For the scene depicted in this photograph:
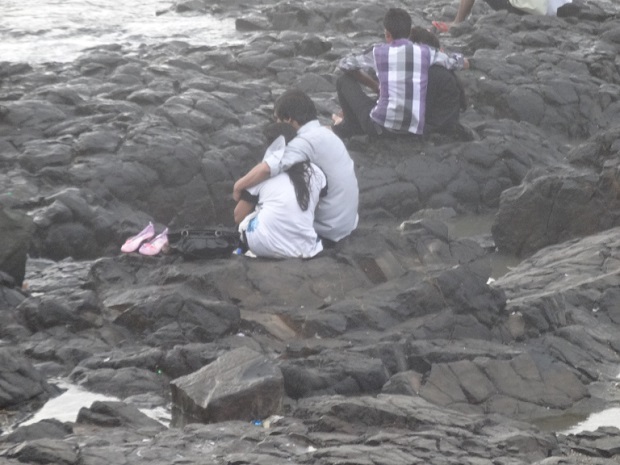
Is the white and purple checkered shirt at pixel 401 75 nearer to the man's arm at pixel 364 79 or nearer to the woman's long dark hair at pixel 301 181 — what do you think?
the man's arm at pixel 364 79

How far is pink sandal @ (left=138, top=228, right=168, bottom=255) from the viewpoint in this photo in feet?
33.3

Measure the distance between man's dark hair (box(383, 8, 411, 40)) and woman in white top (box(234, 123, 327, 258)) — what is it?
373 centimetres

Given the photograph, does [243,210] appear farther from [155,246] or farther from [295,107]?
[295,107]

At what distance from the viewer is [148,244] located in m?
10.2

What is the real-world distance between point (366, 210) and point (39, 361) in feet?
18.0

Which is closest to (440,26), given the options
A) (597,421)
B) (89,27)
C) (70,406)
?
(89,27)

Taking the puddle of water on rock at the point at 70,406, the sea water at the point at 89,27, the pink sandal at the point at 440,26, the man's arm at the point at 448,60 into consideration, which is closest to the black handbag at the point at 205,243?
the puddle of water on rock at the point at 70,406

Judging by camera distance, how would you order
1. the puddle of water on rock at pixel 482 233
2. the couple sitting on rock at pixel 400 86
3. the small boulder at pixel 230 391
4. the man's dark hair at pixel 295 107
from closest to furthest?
1. the small boulder at pixel 230 391
2. the man's dark hair at pixel 295 107
3. the puddle of water on rock at pixel 482 233
4. the couple sitting on rock at pixel 400 86

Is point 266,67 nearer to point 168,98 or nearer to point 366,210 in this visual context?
point 168,98

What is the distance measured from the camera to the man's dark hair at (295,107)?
10398 mm

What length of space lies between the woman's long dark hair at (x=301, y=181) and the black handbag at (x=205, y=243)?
1.95ft

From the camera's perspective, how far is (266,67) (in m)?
16.6

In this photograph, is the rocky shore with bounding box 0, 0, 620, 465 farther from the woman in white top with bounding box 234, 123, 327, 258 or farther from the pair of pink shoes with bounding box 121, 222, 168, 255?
the woman in white top with bounding box 234, 123, 327, 258

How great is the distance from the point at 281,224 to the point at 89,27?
10358mm
